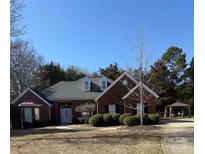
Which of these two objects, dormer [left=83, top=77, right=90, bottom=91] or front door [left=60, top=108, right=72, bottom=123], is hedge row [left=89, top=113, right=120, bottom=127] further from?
dormer [left=83, top=77, right=90, bottom=91]

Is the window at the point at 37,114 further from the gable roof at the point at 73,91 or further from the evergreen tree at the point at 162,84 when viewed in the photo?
the evergreen tree at the point at 162,84

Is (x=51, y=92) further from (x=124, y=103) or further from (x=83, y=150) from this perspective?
(x=83, y=150)

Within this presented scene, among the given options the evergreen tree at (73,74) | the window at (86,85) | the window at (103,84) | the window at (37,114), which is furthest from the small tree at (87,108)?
the evergreen tree at (73,74)

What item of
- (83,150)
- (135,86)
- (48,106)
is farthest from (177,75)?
(83,150)

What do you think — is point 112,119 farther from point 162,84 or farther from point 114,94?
point 162,84

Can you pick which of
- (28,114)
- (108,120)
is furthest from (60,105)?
(108,120)

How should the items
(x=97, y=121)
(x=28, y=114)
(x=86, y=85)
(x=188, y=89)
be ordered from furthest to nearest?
1. (x=188, y=89)
2. (x=86, y=85)
3. (x=28, y=114)
4. (x=97, y=121)

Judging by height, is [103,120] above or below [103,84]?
below

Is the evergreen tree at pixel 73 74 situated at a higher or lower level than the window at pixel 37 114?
higher

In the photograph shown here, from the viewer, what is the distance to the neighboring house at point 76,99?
29500mm

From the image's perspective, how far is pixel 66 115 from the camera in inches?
1235

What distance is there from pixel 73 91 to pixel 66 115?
239 centimetres

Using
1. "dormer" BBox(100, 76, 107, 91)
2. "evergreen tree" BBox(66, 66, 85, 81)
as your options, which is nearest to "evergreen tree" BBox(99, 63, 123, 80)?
"evergreen tree" BBox(66, 66, 85, 81)
